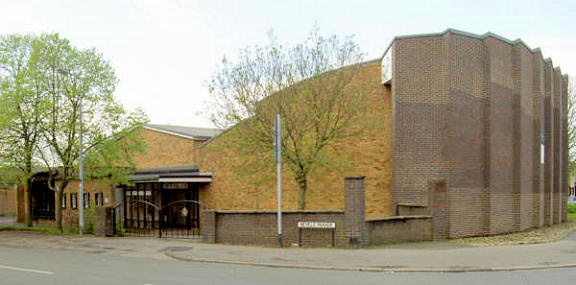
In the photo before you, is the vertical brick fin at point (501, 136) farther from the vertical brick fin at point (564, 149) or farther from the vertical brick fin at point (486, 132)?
the vertical brick fin at point (564, 149)

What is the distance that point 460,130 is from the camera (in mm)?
19656

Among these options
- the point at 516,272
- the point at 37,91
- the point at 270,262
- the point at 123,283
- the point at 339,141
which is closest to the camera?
the point at 123,283

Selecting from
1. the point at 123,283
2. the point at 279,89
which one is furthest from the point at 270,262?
the point at 279,89

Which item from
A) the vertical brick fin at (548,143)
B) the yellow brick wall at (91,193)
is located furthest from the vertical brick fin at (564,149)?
the yellow brick wall at (91,193)

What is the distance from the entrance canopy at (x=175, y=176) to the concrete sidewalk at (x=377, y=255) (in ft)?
18.4

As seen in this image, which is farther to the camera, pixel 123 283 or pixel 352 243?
pixel 352 243

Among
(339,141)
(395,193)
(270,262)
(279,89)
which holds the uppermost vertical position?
(279,89)

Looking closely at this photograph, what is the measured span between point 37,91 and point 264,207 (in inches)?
471

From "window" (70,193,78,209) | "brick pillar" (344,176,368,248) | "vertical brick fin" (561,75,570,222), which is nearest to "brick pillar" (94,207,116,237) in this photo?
"window" (70,193,78,209)

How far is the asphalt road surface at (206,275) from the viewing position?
421 inches

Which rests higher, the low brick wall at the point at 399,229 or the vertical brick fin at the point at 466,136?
the vertical brick fin at the point at 466,136

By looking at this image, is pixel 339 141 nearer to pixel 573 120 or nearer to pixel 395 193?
pixel 395 193

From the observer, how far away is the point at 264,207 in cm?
2453

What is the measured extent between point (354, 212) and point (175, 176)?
39.7 ft
